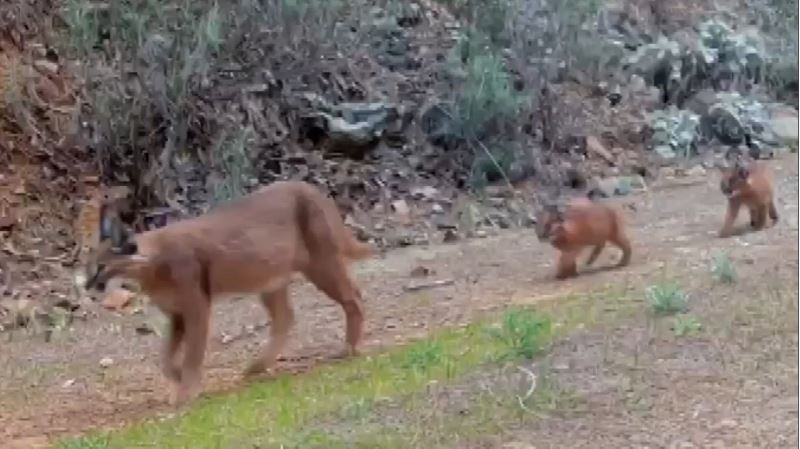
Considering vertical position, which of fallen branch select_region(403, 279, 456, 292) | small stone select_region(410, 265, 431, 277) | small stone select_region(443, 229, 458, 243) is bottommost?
small stone select_region(443, 229, 458, 243)

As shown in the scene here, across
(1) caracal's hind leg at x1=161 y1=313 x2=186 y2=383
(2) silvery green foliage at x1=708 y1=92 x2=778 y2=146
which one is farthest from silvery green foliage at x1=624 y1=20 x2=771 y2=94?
(1) caracal's hind leg at x1=161 y1=313 x2=186 y2=383

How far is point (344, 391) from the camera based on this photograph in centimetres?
736

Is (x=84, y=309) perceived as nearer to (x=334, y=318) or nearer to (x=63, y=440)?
(x=334, y=318)

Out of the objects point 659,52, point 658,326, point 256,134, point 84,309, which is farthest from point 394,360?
point 659,52

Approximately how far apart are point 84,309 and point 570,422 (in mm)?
6185

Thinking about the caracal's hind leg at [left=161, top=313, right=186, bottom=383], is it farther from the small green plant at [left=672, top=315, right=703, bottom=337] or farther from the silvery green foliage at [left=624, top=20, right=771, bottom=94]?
the silvery green foliage at [left=624, top=20, right=771, bottom=94]

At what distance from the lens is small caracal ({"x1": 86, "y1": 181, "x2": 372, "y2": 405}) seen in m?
8.16

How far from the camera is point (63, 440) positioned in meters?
7.52

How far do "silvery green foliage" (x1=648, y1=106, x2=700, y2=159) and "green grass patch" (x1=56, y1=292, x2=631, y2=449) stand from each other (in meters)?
8.45

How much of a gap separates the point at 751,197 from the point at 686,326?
4716 millimetres

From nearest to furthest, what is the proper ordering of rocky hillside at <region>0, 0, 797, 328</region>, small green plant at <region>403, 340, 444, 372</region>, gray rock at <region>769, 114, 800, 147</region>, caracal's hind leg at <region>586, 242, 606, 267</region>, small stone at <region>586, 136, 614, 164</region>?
small green plant at <region>403, 340, 444, 372</region> → caracal's hind leg at <region>586, 242, 606, 267</region> → rocky hillside at <region>0, 0, 797, 328</region> → small stone at <region>586, 136, 614, 164</region> → gray rock at <region>769, 114, 800, 147</region>

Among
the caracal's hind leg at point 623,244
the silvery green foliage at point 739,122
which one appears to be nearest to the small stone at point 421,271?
the caracal's hind leg at point 623,244

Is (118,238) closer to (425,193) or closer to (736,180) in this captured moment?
(736,180)

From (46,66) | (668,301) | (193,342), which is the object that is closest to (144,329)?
(193,342)
